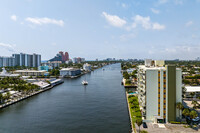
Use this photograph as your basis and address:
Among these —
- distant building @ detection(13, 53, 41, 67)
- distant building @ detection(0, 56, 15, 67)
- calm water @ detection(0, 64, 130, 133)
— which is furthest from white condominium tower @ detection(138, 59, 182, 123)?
distant building @ detection(13, 53, 41, 67)

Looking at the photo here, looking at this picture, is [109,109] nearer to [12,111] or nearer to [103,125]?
[103,125]

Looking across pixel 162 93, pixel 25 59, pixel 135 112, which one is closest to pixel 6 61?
pixel 25 59

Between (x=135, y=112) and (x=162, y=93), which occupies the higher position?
(x=162, y=93)

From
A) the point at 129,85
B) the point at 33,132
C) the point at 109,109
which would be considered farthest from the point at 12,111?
the point at 129,85

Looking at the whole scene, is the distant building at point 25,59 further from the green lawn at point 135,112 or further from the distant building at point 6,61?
the green lawn at point 135,112

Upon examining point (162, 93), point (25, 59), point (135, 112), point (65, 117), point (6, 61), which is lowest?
point (65, 117)

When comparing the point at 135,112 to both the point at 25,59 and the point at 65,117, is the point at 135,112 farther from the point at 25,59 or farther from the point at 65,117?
the point at 25,59

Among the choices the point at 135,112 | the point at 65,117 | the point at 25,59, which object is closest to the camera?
the point at 135,112

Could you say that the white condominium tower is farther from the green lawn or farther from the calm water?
the calm water
